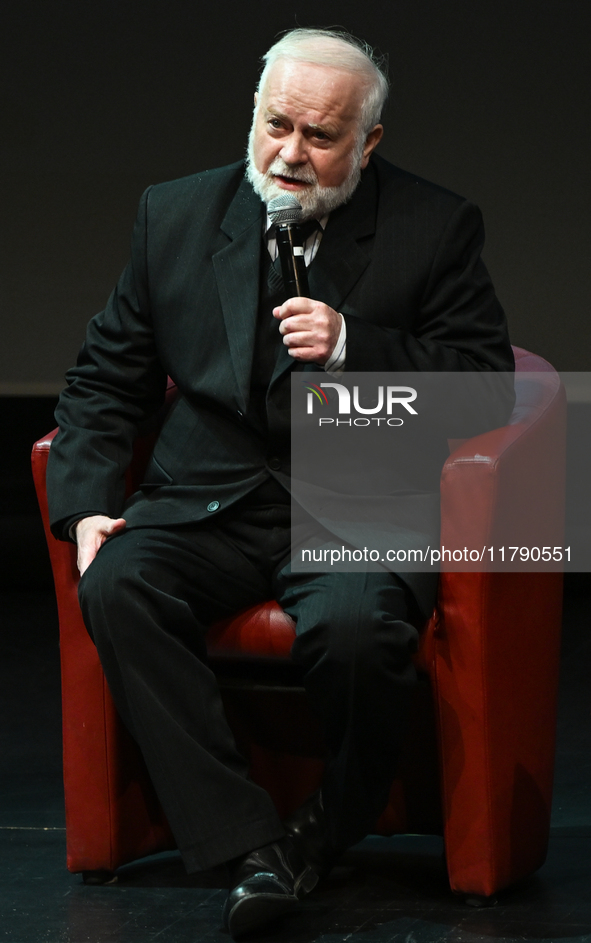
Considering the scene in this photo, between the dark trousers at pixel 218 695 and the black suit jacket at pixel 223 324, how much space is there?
0.21 meters

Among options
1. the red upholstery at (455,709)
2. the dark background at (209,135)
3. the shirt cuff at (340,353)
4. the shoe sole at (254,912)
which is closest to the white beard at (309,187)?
the shirt cuff at (340,353)

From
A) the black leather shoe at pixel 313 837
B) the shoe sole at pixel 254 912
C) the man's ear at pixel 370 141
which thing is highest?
the man's ear at pixel 370 141

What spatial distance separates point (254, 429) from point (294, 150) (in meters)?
0.43

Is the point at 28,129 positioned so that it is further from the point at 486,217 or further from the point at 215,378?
the point at 215,378

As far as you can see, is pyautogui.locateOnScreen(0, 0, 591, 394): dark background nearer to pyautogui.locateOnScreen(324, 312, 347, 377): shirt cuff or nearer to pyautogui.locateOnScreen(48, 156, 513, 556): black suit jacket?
pyautogui.locateOnScreen(48, 156, 513, 556): black suit jacket

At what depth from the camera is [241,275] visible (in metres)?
1.91

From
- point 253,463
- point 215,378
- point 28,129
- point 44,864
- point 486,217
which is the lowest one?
point 44,864

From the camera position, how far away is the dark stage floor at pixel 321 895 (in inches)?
63.9

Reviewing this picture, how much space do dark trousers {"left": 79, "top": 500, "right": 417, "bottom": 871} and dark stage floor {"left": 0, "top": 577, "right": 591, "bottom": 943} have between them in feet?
0.37

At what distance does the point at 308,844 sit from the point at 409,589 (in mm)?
399

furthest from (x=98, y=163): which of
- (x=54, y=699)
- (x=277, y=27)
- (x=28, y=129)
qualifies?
(x=54, y=699)

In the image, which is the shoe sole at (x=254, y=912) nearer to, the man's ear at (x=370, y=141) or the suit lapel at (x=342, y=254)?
the suit lapel at (x=342, y=254)

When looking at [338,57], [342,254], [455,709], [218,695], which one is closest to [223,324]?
[342,254]

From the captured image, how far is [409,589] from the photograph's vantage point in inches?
66.7
